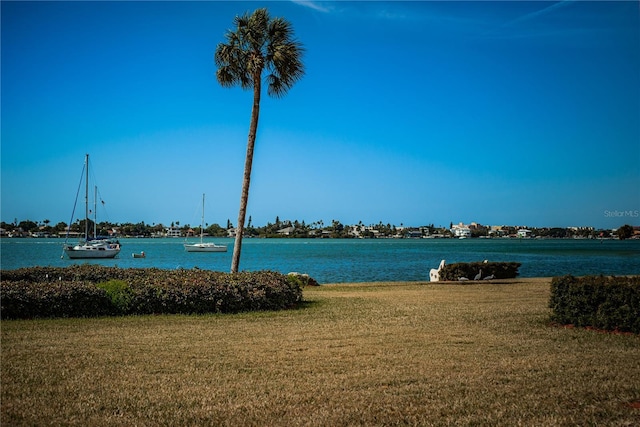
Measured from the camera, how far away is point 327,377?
7516 mm

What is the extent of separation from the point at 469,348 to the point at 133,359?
5.84 m

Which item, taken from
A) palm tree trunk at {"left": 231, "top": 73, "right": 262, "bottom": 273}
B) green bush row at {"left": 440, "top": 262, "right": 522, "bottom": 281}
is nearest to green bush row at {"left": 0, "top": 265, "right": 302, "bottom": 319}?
palm tree trunk at {"left": 231, "top": 73, "right": 262, "bottom": 273}

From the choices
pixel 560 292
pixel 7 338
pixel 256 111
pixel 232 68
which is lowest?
pixel 7 338

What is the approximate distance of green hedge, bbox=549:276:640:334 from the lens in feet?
36.8

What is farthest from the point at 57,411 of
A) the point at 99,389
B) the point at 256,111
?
the point at 256,111

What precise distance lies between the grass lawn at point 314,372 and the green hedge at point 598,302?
0.48 m

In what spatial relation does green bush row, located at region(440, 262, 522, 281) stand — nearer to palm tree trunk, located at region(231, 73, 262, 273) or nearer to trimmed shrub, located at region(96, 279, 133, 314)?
palm tree trunk, located at region(231, 73, 262, 273)

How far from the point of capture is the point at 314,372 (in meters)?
7.82

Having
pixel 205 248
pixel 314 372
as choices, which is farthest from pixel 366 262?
pixel 314 372

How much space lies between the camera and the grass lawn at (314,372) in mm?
6035

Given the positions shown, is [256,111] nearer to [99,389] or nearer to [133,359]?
[133,359]

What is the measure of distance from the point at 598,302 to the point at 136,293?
11.1m

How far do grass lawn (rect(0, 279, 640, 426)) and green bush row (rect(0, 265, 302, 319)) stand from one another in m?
0.68

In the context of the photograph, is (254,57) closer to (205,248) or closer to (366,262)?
(366,262)
